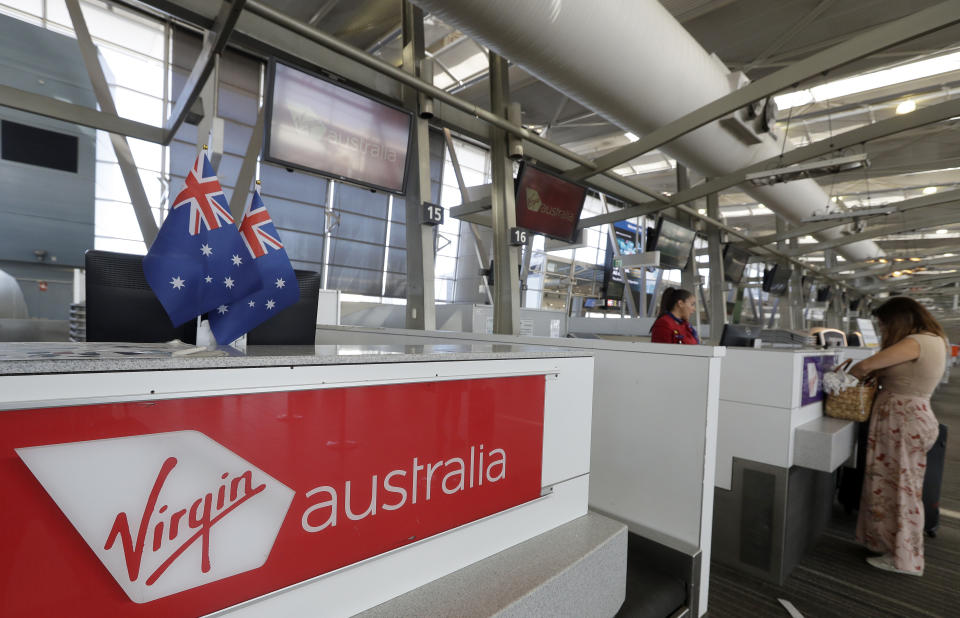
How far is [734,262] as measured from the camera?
8.48 meters

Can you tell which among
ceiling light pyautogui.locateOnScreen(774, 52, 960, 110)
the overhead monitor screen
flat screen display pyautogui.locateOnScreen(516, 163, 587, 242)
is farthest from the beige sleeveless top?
the overhead monitor screen

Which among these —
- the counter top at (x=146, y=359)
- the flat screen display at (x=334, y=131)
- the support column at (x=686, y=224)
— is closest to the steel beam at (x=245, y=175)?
the flat screen display at (x=334, y=131)

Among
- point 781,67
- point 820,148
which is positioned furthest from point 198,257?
point 781,67

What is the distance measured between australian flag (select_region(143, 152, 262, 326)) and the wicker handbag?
3.72 metres

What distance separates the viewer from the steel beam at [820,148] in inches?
160

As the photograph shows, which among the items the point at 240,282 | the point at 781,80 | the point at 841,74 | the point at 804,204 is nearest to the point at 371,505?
the point at 240,282

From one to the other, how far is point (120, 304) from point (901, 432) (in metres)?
4.23

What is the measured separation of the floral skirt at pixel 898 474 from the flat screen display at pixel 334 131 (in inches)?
143

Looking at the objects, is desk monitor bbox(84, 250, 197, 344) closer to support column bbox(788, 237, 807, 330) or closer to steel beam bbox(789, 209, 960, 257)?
steel beam bbox(789, 209, 960, 257)

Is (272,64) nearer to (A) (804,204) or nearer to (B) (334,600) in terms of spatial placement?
(B) (334,600)

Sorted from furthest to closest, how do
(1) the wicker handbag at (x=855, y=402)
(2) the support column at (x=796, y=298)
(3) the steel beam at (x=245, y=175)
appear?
(2) the support column at (x=796, y=298) → (3) the steel beam at (x=245, y=175) → (1) the wicker handbag at (x=855, y=402)

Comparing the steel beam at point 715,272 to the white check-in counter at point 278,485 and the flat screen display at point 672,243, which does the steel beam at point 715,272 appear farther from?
the white check-in counter at point 278,485

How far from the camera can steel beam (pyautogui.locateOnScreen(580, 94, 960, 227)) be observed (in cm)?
406

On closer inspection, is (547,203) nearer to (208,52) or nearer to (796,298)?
(208,52)
